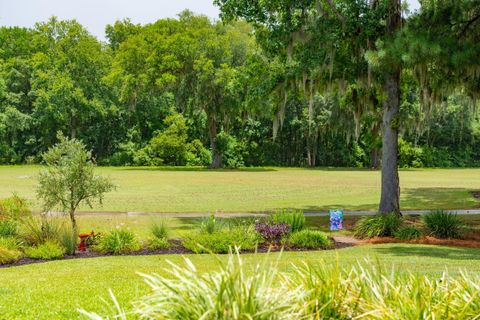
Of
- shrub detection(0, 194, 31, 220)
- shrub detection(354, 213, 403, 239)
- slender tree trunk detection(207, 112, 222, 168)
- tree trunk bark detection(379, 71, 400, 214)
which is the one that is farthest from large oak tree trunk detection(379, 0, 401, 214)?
slender tree trunk detection(207, 112, 222, 168)

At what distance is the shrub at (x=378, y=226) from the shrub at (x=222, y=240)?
415 cm

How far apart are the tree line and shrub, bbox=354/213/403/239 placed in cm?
222

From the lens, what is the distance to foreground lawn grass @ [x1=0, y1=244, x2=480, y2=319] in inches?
298

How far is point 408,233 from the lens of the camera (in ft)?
53.7

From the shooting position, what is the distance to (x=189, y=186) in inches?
1390

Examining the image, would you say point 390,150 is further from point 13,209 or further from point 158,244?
point 13,209

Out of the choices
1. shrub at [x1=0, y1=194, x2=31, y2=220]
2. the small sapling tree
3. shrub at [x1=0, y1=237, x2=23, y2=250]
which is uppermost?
the small sapling tree

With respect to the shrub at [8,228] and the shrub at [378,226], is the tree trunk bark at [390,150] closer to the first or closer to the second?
the shrub at [378,226]

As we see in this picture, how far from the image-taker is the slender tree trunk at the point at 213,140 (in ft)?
181

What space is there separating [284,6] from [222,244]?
31.7 ft

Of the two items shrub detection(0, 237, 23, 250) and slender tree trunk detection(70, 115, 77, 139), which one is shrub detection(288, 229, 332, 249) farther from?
slender tree trunk detection(70, 115, 77, 139)

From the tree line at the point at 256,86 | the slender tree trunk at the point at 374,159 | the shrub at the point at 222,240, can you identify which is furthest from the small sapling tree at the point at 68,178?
the slender tree trunk at the point at 374,159

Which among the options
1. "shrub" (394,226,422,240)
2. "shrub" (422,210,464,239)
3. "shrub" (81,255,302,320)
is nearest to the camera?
"shrub" (81,255,302,320)

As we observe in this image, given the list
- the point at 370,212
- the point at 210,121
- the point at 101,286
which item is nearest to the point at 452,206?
the point at 370,212
